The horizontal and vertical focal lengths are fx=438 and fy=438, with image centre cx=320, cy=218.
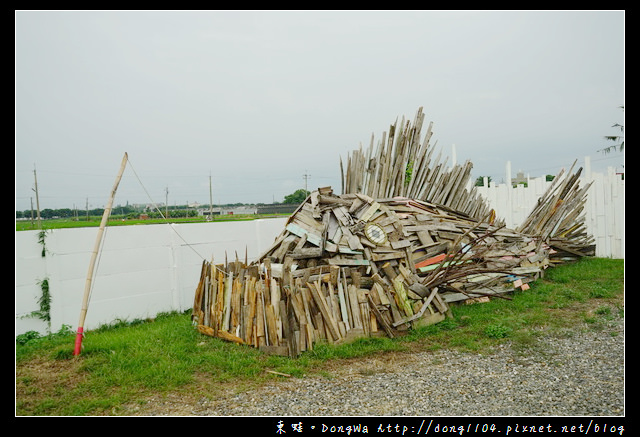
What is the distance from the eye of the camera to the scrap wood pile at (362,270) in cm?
Result: 562

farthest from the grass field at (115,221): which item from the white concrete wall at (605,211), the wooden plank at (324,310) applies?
the wooden plank at (324,310)

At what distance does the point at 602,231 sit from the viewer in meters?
11.8

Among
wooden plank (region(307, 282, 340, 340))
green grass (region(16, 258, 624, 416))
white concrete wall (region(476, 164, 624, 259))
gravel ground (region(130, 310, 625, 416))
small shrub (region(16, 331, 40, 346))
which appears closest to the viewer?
gravel ground (region(130, 310, 625, 416))

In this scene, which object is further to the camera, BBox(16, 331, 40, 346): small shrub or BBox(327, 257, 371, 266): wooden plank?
BBox(327, 257, 371, 266): wooden plank

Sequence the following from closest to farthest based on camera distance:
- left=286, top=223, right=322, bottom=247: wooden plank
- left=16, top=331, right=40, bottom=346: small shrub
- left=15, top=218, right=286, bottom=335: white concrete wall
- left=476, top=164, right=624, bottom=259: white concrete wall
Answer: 1. left=16, top=331, right=40, bottom=346: small shrub
2. left=15, top=218, right=286, bottom=335: white concrete wall
3. left=286, top=223, right=322, bottom=247: wooden plank
4. left=476, top=164, right=624, bottom=259: white concrete wall

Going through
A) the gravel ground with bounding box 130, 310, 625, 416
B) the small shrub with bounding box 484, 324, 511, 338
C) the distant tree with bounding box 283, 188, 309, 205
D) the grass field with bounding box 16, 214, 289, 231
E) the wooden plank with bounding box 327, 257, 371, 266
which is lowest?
the gravel ground with bounding box 130, 310, 625, 416

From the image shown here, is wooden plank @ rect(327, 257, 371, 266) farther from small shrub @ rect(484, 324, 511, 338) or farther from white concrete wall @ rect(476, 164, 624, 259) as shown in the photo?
white concrete wall @ rect(476, 164, 624, 259)

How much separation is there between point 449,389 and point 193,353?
126 inches

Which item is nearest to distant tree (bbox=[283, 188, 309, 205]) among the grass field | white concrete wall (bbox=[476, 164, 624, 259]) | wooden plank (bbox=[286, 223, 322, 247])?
the grass field

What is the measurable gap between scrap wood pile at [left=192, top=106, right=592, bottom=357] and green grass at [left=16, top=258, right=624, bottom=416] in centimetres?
23

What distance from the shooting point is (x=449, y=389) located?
434 centimetres

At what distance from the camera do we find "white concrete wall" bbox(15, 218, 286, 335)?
653cm

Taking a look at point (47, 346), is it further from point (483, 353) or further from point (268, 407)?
point (483, 353)

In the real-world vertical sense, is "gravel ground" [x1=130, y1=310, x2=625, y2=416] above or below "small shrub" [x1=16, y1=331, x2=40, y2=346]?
below
